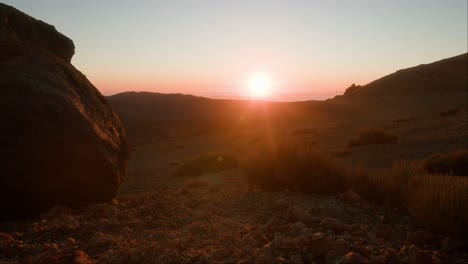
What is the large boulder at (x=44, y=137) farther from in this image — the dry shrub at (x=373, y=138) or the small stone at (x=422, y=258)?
the dry shrub at (x=373, y=138)

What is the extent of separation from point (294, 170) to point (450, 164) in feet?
19.5

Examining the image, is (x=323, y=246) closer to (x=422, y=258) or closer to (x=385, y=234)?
(x=422, y=258)

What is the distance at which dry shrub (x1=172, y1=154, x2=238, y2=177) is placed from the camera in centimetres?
1759

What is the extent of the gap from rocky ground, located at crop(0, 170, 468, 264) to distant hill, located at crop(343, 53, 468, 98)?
5353 centimetres

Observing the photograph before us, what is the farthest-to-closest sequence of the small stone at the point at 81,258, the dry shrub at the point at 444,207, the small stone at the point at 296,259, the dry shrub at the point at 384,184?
the dry shrub at the point at 384,184 < the dry shrub at the point at 444,207 < the small stone at the point at 81,258 < the small stone at the point at 296,259

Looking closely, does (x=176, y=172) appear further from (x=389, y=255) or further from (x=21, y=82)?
(x=389, y=255)

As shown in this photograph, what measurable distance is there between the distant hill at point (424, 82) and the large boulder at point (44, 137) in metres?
53.8

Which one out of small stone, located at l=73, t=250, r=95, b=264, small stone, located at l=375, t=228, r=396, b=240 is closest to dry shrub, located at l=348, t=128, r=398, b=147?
small stone, located at l=375, t=228, r=396, b=240

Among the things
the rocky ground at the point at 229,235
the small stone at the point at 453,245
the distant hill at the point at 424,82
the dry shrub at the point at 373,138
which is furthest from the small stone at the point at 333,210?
the distant hill at the point at 424,82

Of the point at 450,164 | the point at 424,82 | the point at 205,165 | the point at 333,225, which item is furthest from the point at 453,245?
the point at 424,82

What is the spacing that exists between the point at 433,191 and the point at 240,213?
2.76 metres

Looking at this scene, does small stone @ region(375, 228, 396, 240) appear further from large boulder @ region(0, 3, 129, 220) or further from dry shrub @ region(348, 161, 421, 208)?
large boulder @ region(0, 3, 129, 220)

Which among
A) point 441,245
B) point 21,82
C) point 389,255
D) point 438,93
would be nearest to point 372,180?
point 441,245

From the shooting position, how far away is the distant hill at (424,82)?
182 feet
